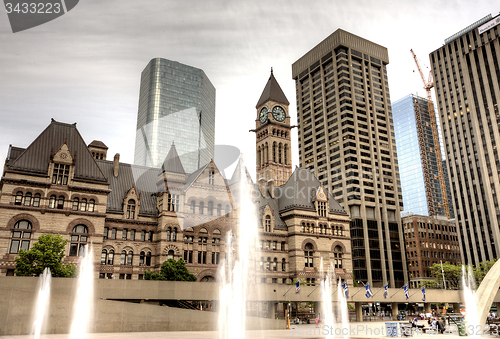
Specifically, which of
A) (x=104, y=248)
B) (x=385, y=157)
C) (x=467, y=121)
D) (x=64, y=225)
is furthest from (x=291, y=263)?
(x=467, y=121)

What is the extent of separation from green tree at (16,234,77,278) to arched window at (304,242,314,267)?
38.9m

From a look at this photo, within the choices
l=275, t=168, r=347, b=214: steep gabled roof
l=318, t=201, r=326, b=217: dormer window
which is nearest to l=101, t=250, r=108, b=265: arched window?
l=275, t=168, r=347, b=214: steep gabled roof

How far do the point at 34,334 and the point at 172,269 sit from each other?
19901 mm

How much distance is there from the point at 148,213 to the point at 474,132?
112 m

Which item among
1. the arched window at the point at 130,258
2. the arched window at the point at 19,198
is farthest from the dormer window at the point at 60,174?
the arched window at the point at 130,258

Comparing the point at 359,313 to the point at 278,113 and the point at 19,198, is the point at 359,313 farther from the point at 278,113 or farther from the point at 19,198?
the point at 278,113

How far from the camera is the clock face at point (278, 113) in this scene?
127 meters

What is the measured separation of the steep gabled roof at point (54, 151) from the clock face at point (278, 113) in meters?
75.9

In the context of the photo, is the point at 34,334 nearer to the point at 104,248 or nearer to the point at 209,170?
the point at 104,248

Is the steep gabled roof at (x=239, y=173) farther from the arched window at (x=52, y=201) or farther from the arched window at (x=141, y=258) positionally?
the arched window at (x=52, y=201)

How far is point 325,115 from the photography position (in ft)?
463

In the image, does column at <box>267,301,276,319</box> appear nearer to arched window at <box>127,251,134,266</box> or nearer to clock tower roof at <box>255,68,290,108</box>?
arched window at <box>127,251,134,266</box>

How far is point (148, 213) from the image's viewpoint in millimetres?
60531

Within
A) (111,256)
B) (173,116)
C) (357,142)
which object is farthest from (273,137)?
(111,256)
